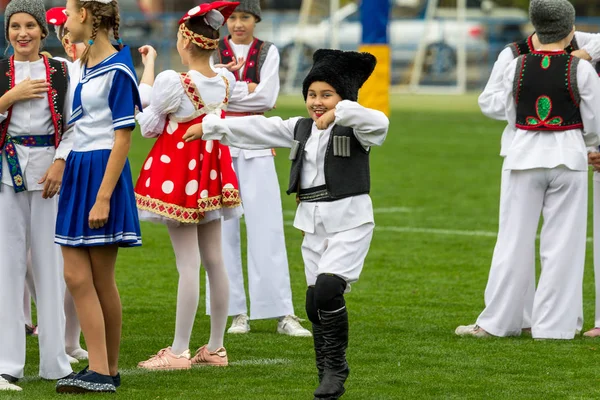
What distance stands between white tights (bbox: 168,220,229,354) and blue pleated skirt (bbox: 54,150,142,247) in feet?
2.47

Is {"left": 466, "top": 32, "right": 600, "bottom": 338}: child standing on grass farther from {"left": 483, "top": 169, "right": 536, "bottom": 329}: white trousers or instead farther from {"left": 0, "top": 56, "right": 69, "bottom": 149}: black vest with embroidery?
{"left": 0, "top": 56, "right": 69, "bottom": 149}: black vest with embroidery

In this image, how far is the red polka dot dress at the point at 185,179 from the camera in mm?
6512

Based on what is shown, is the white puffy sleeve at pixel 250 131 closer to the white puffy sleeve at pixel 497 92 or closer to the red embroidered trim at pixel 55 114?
the red embroidered trim at pixel 55 114

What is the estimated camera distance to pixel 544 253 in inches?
302

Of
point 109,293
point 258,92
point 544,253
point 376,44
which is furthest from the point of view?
point 376,44

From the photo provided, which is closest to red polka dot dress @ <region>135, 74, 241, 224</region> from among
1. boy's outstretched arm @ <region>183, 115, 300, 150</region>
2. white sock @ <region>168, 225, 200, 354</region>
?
white sock @ <region>168, 225, 200, 354</region>

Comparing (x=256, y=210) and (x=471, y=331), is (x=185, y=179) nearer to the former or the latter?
(x=256, y=210)

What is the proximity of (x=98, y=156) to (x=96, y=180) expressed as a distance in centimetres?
11

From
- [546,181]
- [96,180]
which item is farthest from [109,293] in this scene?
[546,181]

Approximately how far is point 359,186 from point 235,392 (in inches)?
47.0

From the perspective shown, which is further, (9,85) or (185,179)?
(185,179)

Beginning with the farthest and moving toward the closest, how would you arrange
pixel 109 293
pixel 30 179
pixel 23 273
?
pixel 23 273
pixel 30 179
pixel 109 293

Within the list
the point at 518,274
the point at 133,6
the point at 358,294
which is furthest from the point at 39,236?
the point at 133,6

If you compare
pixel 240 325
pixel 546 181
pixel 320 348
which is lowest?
pixel 240 325
